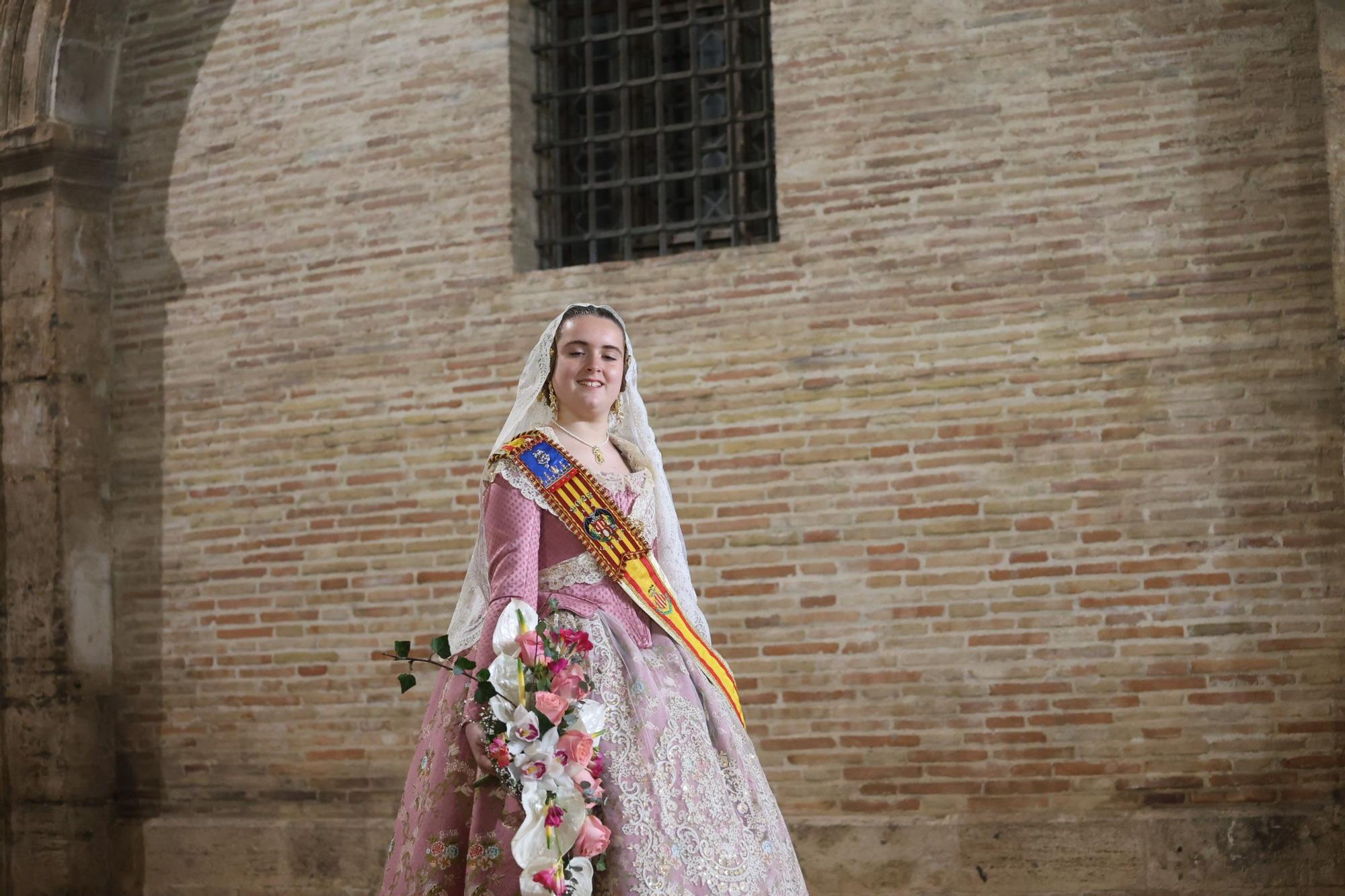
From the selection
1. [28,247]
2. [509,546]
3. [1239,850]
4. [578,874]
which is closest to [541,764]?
[578,874]

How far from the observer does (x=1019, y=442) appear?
5520 mm

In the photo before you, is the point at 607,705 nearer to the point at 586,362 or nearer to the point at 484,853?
the point at 484,853

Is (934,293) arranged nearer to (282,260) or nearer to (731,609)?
(731,609)

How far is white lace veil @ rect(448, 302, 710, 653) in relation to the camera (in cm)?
330

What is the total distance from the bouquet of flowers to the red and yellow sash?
371mm

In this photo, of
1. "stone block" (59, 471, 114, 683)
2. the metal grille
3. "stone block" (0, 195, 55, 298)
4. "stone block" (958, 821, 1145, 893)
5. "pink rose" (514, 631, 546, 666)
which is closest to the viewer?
"pink rose" (514, 631, 546, 666)

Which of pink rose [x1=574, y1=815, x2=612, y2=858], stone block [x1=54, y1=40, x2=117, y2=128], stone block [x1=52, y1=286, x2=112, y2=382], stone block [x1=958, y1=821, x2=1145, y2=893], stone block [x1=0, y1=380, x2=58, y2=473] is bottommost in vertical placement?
stone block [x1=958, y1=821, x2=1145, y2=893]

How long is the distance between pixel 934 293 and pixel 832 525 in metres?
1.02

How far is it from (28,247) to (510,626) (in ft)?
16.8

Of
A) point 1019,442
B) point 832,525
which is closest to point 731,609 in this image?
point 832,525

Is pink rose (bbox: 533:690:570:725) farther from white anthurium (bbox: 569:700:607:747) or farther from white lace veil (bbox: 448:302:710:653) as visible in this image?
white lace veil (bbox: 448:302:710:653)

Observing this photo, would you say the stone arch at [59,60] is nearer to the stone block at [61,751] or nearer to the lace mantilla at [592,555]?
the stone block at [61,751]

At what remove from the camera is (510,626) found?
3.03 m

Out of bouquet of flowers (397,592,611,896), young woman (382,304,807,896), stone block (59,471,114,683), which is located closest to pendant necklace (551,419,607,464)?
young woman (382,304,807,896)
